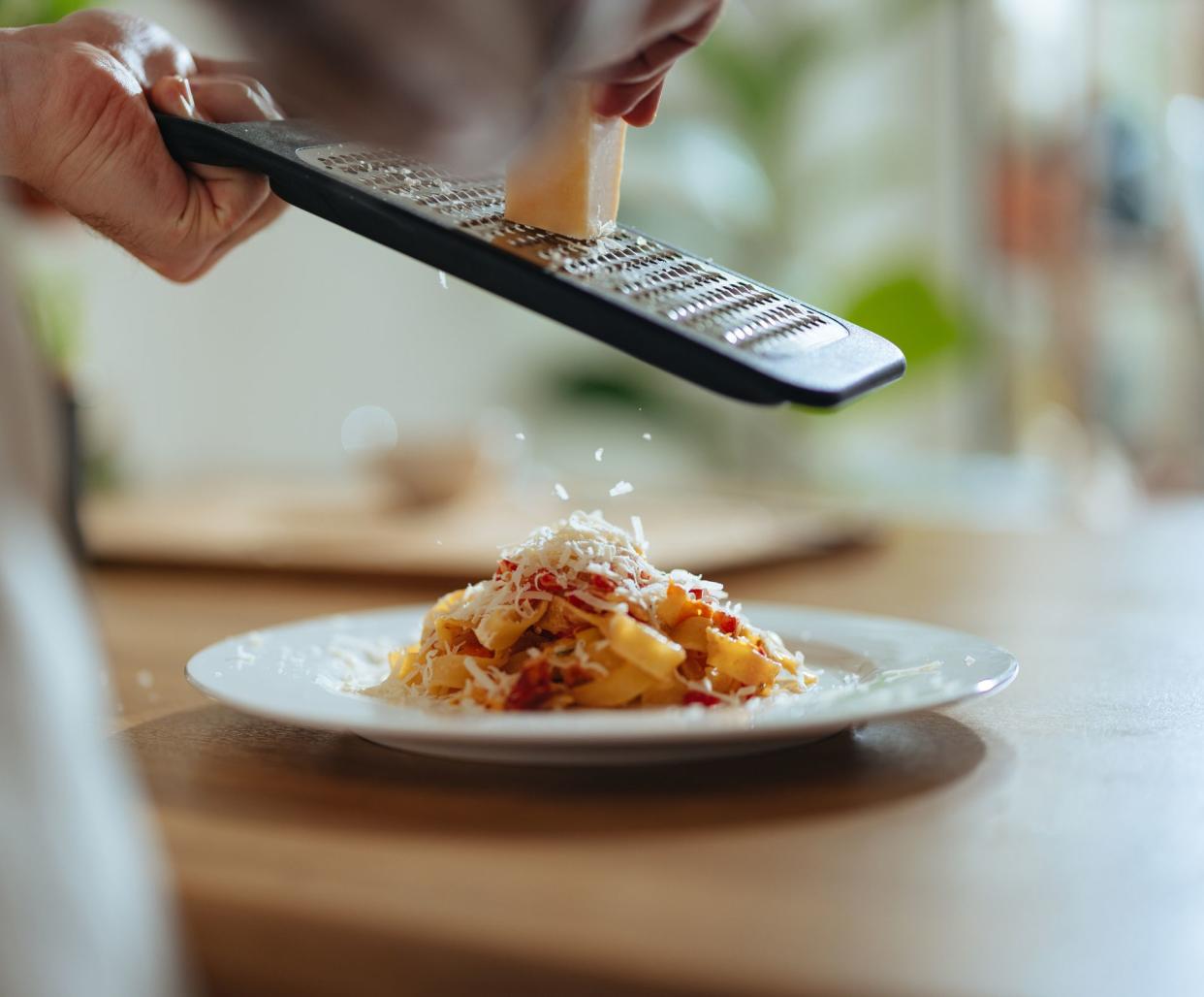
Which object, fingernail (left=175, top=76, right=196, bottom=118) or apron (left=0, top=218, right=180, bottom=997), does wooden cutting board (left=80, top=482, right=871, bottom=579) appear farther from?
apron (left=0, top=218, right=180, bottom=997)

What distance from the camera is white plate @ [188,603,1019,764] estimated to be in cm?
62

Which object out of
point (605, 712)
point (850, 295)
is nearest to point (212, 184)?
point (605, 712)

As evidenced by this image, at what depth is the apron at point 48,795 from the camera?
0.39 meters

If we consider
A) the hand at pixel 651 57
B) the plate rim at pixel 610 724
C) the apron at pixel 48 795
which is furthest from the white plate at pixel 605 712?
the hand at pixel 651 57

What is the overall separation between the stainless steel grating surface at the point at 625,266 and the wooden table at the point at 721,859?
0.73 feet

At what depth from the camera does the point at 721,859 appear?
55 cm

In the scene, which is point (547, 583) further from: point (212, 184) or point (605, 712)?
point (212, 184)

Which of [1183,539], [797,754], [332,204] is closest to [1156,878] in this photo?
[797,754]

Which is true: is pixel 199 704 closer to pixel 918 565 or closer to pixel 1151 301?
pixel 918 565

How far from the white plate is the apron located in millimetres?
223

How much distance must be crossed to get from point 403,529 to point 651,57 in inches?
46.3

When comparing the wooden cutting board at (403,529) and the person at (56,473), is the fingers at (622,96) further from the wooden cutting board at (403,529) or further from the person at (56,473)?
the wooden cutting board at (403,529)

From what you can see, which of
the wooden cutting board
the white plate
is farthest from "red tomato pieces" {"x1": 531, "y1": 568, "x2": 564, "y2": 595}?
the wooden cutting board

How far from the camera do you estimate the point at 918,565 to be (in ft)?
5.22
